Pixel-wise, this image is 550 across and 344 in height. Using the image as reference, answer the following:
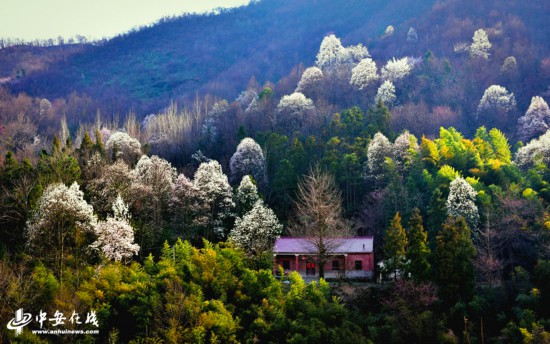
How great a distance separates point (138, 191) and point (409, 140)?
1967 centimetres

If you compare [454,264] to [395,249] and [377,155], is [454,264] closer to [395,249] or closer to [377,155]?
[395,249]

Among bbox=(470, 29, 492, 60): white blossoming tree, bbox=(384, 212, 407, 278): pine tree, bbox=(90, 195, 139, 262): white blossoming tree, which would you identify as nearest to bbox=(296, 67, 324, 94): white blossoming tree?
bbox=(470, 29, 492, 60): white blossoming tree

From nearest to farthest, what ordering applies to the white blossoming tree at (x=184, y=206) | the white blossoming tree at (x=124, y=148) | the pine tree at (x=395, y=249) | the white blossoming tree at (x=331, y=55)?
1. the pine tree at (x=395, y=249)
2. the white blossoming tree at (x=184, y=206)
3. the white blossoming tree at (x=124, y=148)
4. the white blossoming tree at (x=331, y=55)

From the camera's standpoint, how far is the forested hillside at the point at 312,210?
30.1m

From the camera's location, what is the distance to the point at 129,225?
3641 cm

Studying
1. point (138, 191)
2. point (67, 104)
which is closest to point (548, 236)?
point (138, 191)

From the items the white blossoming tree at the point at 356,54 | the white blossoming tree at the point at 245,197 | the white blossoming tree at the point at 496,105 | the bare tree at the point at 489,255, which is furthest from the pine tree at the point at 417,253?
the white blossoming tree at the point at 356,54

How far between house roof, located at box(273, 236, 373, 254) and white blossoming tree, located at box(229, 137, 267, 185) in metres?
10.2

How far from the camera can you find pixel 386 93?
2530 inches

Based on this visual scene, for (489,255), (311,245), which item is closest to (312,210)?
(311,245)

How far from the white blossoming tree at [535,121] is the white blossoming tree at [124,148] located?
31.8 metres

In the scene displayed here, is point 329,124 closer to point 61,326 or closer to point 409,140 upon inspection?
point 409,140

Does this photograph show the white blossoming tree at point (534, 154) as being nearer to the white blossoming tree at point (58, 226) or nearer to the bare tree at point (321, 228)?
the bare tree at point (321, 228)

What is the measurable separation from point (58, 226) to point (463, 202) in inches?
860
